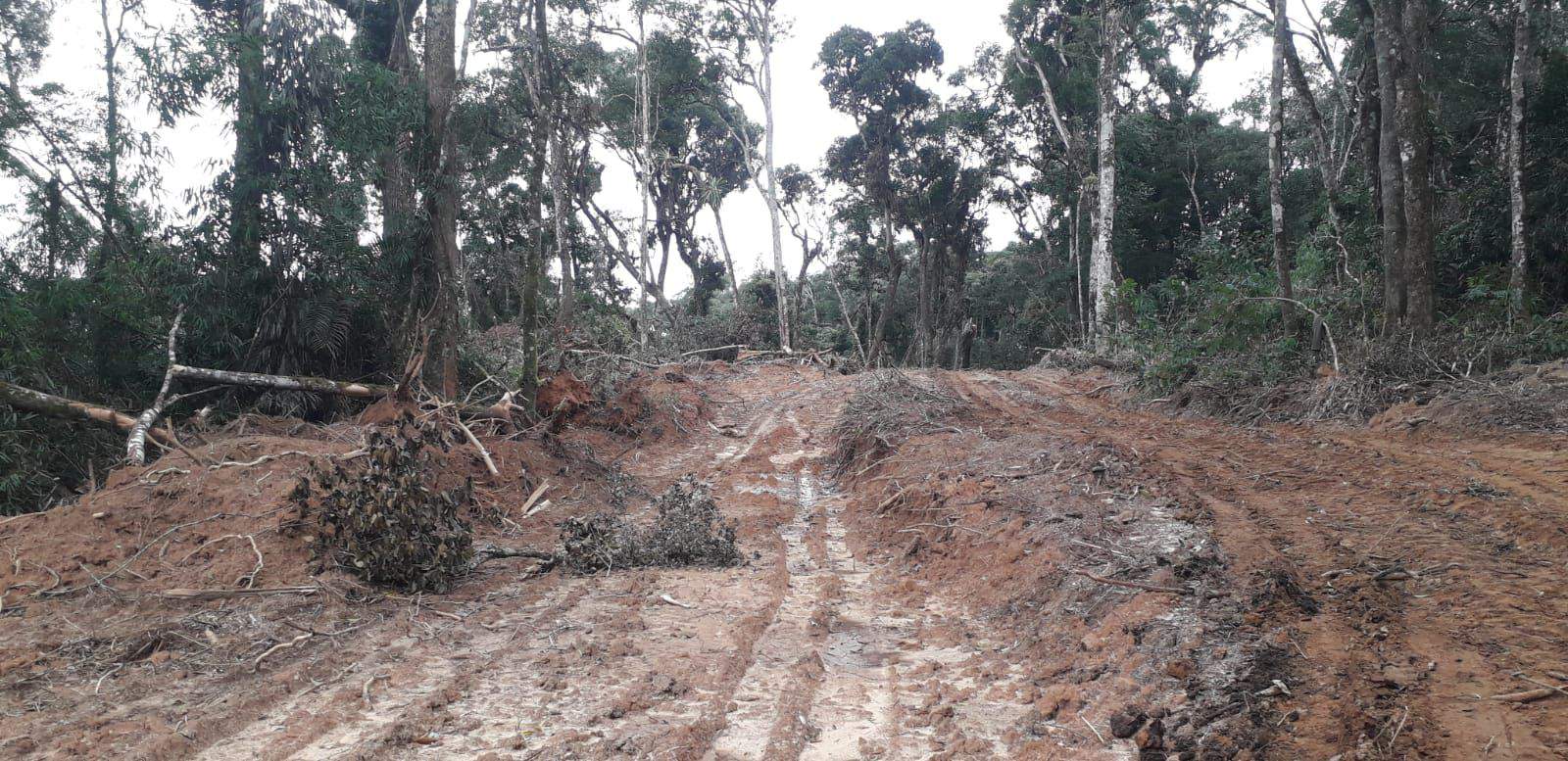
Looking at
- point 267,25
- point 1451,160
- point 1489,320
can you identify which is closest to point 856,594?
point 1489,320

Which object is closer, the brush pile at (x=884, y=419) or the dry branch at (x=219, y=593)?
the dry branch at (x=219, y=593)

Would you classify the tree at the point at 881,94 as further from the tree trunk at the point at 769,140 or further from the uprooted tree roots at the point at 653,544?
the uprooted tree roots at the point at 653,544

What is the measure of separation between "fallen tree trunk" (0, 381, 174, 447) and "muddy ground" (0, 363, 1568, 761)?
1548 mm

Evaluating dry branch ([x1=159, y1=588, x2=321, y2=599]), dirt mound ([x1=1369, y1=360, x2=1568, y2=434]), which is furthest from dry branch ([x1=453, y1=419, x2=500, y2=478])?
dirt mound ([x1=1369, y1=360, x2=1568, y2=434])

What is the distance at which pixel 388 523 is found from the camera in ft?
15.4

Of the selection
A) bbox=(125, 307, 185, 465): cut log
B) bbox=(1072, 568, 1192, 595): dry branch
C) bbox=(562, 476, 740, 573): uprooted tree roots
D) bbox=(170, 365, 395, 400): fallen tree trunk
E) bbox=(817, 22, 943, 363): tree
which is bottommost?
bbox=(562, 476, 740, 573): uprooted tree roots

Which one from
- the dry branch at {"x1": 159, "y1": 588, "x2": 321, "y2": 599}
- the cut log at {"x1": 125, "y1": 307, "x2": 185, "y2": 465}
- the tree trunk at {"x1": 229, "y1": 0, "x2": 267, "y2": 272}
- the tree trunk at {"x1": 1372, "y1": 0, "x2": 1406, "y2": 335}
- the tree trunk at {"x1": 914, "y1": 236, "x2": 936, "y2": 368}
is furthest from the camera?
the tree trunk at {"x1": 914, "y1": 236, "x2": 936, "y2": 368}

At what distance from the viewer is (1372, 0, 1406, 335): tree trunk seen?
29.6 feet

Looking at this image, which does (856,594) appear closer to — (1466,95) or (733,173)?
(1466,95)

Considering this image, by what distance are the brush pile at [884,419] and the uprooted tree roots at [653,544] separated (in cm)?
324

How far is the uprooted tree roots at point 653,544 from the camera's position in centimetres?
549

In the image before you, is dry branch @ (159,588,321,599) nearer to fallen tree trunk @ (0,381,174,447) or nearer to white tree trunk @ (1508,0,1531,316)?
fallen tree trunk @ (0,381,174,447)

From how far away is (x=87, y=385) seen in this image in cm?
835

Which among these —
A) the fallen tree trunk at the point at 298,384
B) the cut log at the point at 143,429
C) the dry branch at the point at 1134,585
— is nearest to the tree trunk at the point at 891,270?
the fallen tree trunk at the point at 298,384
